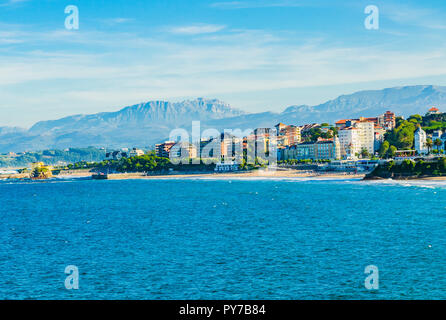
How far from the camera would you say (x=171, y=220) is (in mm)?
48781

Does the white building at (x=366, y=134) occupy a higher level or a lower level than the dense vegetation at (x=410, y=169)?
higher

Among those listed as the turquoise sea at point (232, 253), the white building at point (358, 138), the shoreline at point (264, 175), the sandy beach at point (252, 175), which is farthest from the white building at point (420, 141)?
the turquoise sea at point (232, 253)

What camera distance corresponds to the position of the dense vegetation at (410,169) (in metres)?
96.1

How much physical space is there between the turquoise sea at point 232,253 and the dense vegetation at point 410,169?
140ft

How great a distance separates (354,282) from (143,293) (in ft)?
30.0

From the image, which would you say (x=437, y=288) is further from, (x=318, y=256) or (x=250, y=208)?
(x=250, y=208)

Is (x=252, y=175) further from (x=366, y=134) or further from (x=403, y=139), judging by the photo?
(x=366, y=134)

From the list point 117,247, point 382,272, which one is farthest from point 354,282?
point 117,247

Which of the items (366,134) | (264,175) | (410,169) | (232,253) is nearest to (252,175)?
(264,175)

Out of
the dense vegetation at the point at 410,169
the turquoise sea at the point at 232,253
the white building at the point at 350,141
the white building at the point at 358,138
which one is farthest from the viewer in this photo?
the white building at the point at 358,138

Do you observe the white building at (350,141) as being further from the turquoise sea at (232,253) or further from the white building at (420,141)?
the turquoise sea at (232,253)

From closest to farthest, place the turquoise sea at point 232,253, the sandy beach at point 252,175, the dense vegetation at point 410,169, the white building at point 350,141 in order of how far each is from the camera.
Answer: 1. the turquoise sea at point 232,253
2. the dense vegetation at point 410,169
3. the sandy beach at point 252,175
4. the white building at point 350,141

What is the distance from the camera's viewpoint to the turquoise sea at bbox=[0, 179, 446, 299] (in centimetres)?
2350

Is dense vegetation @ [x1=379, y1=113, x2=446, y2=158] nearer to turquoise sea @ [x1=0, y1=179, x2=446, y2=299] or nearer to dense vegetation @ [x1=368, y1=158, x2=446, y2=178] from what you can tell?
dense vegetation @ [x1=368, y1=158, x2=446, y2=178]
